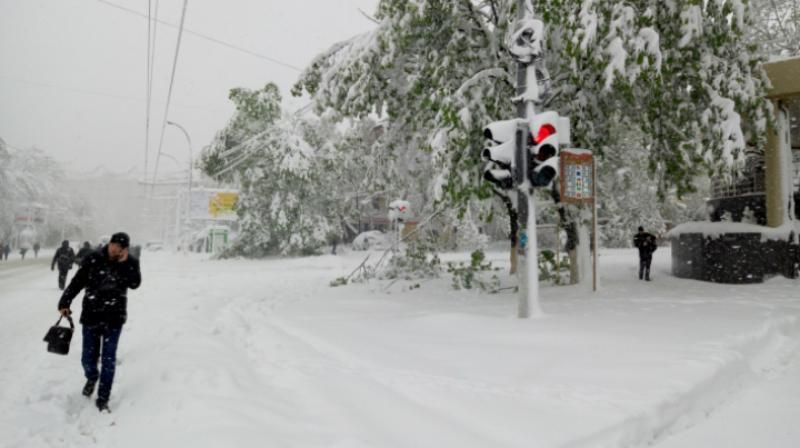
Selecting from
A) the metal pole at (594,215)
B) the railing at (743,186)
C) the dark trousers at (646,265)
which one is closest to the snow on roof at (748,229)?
the dark trousers at (646,265)

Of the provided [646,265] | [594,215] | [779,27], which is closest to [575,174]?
[594,215]

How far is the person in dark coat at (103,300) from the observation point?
4.82 metres

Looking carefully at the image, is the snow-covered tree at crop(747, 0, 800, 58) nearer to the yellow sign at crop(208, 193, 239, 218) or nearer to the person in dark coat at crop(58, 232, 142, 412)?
the person in dark coat at crop(58, 232, 142, 412)

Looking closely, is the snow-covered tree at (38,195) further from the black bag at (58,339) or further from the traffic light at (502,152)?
the traffic light at (502,152)

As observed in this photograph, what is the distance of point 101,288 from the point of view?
4.83m

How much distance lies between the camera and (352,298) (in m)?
11.8

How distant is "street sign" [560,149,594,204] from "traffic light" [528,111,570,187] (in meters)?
2.25

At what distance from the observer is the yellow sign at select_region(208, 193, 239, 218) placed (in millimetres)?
47812

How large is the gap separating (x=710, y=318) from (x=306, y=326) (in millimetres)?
6231

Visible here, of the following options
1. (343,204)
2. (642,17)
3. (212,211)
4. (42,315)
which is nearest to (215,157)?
(343,204)

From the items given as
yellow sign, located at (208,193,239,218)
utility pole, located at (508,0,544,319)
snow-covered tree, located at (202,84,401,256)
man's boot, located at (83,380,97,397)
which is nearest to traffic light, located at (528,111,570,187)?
utility pole, located at (508,0,544,319)

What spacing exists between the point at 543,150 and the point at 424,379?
390 centimetres

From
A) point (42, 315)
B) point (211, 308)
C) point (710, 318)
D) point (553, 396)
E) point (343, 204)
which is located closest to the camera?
point (553, 396)

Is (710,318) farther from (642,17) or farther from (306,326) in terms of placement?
(306,326)
